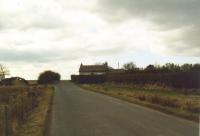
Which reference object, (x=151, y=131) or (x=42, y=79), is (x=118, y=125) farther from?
(x=42, y=79)

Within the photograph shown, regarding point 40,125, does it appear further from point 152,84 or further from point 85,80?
point 85,80

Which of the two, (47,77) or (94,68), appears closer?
(47,77)

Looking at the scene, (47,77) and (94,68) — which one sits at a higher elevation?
(94,68)

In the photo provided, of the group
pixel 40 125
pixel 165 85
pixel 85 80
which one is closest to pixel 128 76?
pixel 165 85

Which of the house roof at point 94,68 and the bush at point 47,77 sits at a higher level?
the house roof at point 94,68

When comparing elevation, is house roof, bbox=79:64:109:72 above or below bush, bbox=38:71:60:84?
above

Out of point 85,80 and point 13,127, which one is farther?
point 85,80

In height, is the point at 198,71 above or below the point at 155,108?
above

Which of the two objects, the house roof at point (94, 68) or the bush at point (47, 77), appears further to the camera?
the house roof at point (94, 68)

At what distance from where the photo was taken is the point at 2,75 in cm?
16925

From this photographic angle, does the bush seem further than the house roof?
No

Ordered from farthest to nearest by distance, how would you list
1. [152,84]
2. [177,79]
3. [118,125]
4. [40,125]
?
[152,84] → [177,79] → [40,125] → [118,125]

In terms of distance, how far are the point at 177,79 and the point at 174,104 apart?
78.4 feet

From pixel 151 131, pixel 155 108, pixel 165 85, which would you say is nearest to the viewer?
pixel 151 131
